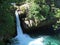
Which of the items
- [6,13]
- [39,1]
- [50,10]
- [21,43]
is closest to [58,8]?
[50,10]

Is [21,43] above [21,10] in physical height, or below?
Answer: below

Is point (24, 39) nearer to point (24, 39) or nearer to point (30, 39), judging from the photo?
point (24, 39)

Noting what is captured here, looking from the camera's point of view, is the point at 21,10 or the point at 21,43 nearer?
the point at 21,43

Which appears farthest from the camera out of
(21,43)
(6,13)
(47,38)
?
(47,38)

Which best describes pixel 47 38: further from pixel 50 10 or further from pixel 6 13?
pixel 6 13

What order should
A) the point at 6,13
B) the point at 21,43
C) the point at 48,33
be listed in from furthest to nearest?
the point at 48,33
the point at 21,43
the point at 6,13

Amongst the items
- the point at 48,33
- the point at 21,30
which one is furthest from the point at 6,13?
the point at 48,33

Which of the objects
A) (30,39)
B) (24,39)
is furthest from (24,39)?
(30,39)

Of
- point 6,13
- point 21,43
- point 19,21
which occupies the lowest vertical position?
point 21,43
